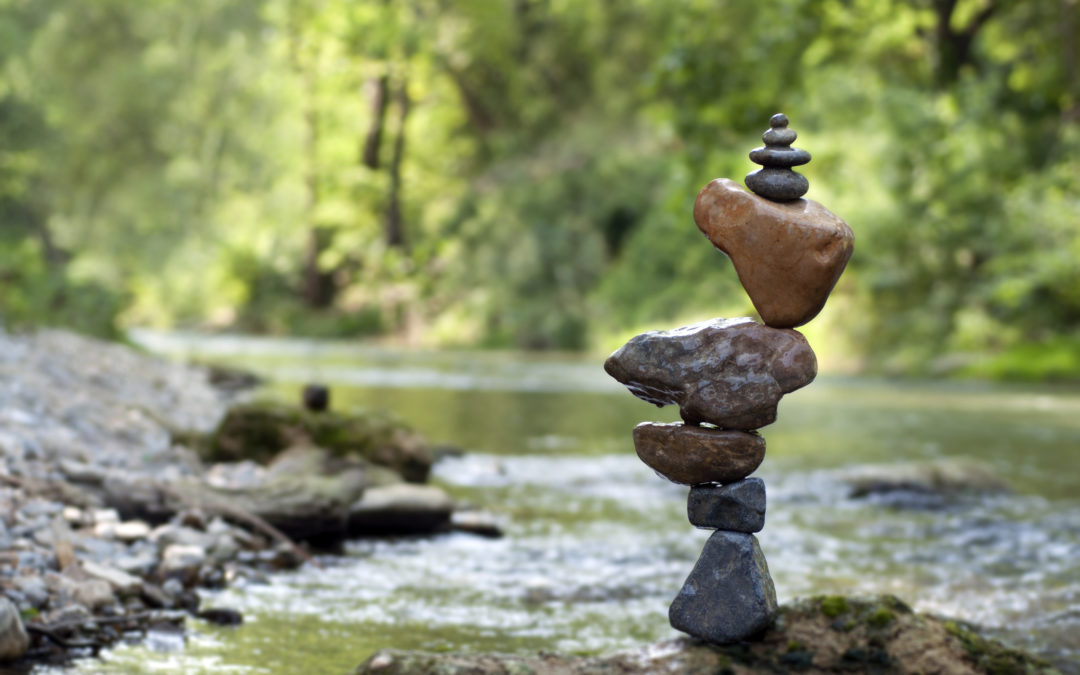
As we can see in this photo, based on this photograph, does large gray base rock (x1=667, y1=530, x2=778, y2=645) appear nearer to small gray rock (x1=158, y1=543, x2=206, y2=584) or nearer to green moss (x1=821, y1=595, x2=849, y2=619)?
green moss (x1=821, y1=595, x2=849, y2=619)

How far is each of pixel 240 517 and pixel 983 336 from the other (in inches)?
780

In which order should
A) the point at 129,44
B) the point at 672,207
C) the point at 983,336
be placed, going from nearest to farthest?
the point at 672,207
the point at 983,336
the point at 129,44

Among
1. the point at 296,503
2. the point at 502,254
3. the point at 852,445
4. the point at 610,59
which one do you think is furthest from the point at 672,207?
the point at 610,59

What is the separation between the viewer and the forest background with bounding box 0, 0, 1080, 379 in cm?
1722

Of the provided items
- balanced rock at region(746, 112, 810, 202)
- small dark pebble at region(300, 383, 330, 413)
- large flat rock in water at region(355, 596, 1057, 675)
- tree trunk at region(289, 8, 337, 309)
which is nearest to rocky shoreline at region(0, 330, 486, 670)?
small dark pebble at region(300, 383, 330, 413)

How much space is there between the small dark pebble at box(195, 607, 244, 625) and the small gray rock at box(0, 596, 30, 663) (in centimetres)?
95

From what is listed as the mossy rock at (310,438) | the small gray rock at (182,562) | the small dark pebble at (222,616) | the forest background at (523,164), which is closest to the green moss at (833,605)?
the small dark pebble at (222,616)

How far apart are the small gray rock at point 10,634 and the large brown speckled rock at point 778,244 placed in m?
3.26

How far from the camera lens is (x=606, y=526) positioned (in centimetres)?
834

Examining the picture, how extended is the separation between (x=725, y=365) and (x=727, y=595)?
92 centimetres

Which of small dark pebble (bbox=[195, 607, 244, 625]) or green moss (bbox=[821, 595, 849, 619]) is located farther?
small dark pebble (bbox=[195, 607, 244, 625])

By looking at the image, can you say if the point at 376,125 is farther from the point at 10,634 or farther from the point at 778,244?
the point at 778,244

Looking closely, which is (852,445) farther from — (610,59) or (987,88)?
(610,59)

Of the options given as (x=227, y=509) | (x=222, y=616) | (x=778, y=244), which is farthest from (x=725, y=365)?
(x=227, y=509)
